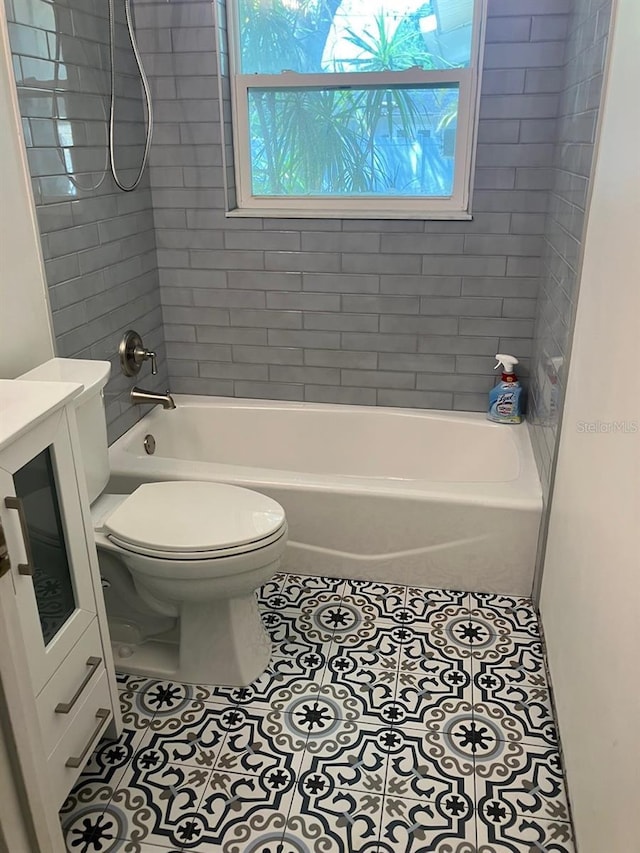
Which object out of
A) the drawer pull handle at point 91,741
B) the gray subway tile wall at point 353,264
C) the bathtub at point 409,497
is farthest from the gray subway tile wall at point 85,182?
the drawer pull handle at point 91,741

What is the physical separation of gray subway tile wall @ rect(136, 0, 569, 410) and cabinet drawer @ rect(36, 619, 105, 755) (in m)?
1.50

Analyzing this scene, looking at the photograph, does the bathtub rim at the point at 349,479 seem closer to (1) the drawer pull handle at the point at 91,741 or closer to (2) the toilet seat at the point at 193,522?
(2) the toilet seat at the point at 193,522

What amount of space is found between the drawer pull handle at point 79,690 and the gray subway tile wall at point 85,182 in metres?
0.98

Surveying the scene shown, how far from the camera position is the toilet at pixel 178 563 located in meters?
1.76

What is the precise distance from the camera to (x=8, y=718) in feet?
3.24

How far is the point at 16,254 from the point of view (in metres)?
1.84

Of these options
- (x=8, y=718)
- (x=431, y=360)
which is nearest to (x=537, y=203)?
(x=431, y=360)

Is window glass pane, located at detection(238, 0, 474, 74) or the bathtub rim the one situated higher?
window glass pane, located at detection(238, 0, 474, 74)

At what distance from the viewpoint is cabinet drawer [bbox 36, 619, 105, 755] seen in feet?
4.54

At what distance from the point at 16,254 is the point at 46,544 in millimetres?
859

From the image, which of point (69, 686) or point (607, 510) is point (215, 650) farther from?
point (607, 510)

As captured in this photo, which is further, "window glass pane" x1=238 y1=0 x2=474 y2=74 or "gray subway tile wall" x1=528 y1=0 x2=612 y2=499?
"window glass pane" x1=238 y1=0 x2=474 y2=74

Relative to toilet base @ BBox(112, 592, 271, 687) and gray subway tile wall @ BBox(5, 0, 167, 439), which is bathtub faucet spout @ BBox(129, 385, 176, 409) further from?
toilet base @ BBox(112, 592, 271, 687)

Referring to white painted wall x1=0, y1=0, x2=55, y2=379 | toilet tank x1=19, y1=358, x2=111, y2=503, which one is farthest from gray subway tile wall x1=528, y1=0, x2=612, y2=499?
white painted wall x1=0, y1=0, x2=55, y2=379
